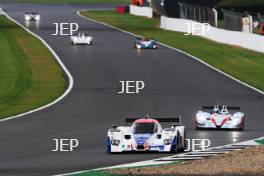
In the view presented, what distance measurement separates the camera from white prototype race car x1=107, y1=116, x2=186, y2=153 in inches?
1150

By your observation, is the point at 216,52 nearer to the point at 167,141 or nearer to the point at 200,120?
the point at 200,120

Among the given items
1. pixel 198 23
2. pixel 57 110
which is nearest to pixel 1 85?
pixel 57 110

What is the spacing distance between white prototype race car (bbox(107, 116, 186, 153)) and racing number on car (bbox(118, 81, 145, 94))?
19.5 metres

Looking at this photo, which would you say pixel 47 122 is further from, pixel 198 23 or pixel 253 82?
pixel 198 23

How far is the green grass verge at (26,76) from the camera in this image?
1837 inches

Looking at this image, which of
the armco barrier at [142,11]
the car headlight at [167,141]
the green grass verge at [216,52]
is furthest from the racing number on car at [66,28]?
the car headlight at [167,141]

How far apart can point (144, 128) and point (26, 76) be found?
2897 cm

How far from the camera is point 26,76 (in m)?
58.2

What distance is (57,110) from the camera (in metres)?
42.9

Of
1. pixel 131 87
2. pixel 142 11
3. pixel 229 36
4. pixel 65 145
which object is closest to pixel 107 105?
pixel 131 87

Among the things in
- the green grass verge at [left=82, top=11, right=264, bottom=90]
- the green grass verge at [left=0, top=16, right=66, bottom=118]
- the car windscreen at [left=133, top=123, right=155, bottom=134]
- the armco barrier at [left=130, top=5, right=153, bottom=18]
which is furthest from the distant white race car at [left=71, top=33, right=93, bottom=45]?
the car windscreen at [left=133, top=123, right=155, bottom=134]

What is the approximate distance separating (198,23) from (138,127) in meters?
63.3

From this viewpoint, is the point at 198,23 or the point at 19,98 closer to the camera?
the point at 19,98

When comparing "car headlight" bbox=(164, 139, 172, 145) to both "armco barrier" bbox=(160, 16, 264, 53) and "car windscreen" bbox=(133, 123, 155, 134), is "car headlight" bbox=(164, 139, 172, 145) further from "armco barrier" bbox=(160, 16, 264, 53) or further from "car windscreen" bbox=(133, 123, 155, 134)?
"armco barrier" bbox=(160, 16, 264, 53)
